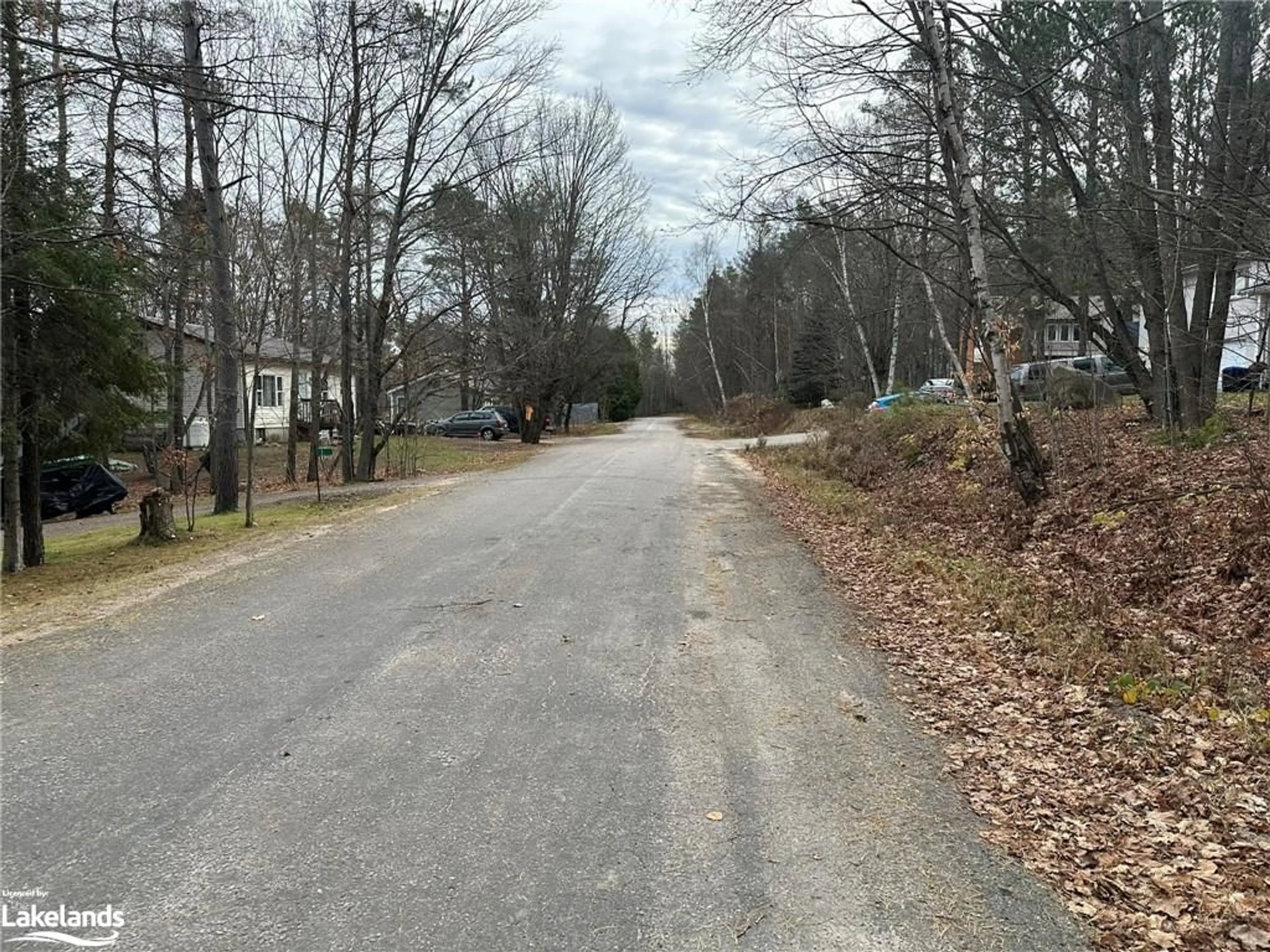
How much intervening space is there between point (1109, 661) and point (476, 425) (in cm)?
3618

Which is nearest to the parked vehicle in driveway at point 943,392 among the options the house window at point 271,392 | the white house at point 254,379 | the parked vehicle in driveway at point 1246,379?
the parked vehicle in driveway at point 1246,379

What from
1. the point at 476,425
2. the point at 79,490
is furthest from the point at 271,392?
the point at 79,490

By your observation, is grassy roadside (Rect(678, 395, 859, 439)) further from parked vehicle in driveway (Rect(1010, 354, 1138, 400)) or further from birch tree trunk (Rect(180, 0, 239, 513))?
birch tree trunk (Rect(180, 0, 239, 513))

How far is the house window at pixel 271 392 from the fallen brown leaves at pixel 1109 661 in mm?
30106

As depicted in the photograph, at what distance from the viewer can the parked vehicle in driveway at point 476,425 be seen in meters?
38.8

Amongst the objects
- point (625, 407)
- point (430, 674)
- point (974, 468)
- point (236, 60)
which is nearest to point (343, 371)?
point (236, 60)

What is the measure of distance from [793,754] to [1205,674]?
269 cm

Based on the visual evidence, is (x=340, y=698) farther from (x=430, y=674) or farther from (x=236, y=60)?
(x=236, y=60)

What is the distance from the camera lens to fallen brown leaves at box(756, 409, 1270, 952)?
9.55 ft

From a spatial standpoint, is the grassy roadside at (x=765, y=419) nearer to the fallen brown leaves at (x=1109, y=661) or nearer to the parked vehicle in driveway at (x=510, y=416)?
the parked vehicle in driveway at (x=510, y=416)

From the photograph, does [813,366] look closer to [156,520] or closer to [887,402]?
[887,402]

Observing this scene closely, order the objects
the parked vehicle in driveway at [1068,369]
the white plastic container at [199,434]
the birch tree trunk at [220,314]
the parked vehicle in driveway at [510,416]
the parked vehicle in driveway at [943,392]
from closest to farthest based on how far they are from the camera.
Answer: the parked vehicle in driveway at [1068,369] → the birch tree trunk at [220,314] → the parked vehicle in driveway at [943,392] → the white plastic container at [199,434] → the parked vehicle in driveway at [510,416]

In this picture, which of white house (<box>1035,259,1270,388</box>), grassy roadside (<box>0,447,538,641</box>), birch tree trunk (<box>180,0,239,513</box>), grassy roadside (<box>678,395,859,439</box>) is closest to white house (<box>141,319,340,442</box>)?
birch tree trunk (<box>180,0,239,513</box>)

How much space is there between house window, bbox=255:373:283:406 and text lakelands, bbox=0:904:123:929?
33220 millimetres
